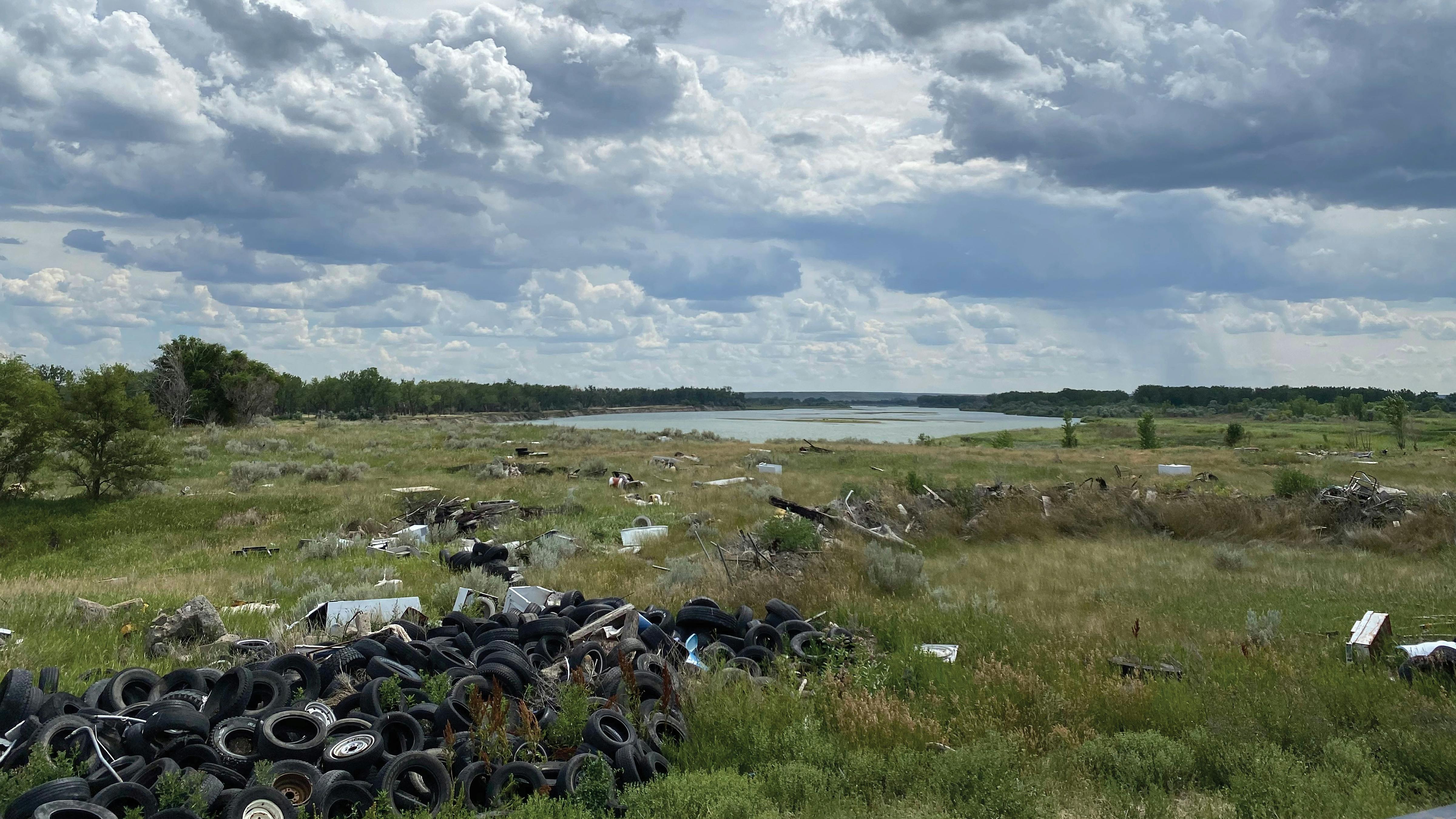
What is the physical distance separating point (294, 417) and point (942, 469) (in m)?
122

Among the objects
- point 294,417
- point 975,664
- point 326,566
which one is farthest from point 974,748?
point 294,417

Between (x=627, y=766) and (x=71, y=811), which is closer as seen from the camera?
(x=71, y=811)

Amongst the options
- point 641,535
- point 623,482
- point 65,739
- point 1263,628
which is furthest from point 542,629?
point 623,482

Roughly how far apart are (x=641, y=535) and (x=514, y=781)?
500 inches

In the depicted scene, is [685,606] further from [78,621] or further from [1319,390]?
[1319,390]

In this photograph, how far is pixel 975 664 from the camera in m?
8.34

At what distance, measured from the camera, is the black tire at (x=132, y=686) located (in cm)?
651

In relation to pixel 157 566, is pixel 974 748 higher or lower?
higher

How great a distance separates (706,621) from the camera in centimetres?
955

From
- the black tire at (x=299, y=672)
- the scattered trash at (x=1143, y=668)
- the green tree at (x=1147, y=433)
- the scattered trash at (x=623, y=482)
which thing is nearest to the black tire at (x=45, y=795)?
the black tire at (x=299, y=672)

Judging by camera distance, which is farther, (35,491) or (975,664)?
(35,491)

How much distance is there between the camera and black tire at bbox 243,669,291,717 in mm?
6344

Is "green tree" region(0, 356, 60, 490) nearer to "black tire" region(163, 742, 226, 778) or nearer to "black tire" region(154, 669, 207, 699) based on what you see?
"black tire" region(154, 669, 207, 699)

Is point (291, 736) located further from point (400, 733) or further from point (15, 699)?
point (15, 699)
